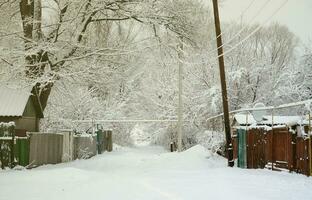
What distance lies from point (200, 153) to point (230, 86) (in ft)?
41.6

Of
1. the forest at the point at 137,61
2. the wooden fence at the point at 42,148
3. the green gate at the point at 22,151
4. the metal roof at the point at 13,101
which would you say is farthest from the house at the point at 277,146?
the metal roof at the point at 13,101

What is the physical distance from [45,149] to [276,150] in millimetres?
9614

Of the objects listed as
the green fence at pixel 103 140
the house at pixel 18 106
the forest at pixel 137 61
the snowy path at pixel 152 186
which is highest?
the forest at pixel 137 61

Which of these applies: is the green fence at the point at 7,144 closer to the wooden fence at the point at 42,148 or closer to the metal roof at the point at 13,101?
the wooden fence at the point at 42,148

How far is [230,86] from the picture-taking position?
35.4 meters

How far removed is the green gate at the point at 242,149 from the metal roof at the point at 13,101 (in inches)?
375

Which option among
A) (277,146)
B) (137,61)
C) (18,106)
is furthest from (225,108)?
(137,61)

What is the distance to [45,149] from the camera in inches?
821

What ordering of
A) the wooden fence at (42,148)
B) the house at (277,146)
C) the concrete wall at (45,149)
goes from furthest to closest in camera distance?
1. the concrete wall at (45,149)
2. the wooden fence at (42,148)
3. the house at (277,146)

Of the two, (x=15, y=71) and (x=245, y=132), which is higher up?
(x=15, y=71)

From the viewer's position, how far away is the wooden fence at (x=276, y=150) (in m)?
16.8

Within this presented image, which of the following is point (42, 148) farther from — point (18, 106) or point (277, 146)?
point (277, 146)

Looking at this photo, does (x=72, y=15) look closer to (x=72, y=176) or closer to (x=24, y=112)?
(x=24, y=112)

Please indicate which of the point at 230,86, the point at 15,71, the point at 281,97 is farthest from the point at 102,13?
the point at 281,97
